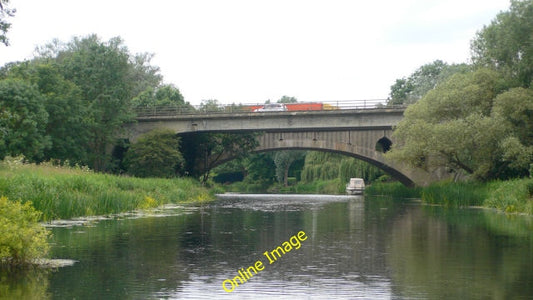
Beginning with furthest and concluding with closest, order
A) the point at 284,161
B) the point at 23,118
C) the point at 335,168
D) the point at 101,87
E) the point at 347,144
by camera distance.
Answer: the point at 284,161 < the point at 335,168 < the point at 347,144 < the point at 101,87 < the point at 23,118

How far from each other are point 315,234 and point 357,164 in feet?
204

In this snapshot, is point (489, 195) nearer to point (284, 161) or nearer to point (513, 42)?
point (513, 42)

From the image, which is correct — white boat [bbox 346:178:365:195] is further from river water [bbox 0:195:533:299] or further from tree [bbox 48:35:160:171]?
river water [bbox 0:195:533:299]

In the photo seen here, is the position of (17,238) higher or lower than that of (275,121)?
lower

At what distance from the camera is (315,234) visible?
24.0m

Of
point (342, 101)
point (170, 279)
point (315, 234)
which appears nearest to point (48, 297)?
point (170, 279)

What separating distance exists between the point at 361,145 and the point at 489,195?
28.7 m

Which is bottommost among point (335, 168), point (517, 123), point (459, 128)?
point (335, 168)

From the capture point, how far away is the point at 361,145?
70.5 meters

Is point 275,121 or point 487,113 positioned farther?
point 275,121

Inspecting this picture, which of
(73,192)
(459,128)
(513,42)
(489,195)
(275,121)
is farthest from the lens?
(275,121)

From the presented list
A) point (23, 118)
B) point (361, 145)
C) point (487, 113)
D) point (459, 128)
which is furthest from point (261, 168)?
point (459, 128)

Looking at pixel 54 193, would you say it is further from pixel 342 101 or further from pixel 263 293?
pixel 342 101

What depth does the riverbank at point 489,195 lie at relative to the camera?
36.0 meters
